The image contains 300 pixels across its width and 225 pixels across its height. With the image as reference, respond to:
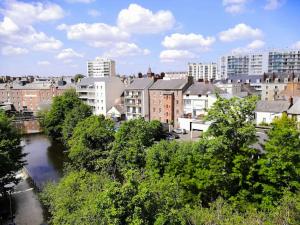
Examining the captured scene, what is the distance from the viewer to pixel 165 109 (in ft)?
231

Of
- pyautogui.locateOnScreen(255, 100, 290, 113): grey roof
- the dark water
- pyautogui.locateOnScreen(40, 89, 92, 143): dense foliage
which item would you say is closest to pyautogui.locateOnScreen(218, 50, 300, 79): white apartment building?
pyautogui.locateOnScreen(255, 100, 290, 113): grey roof

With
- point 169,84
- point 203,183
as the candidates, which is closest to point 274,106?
point 169,84

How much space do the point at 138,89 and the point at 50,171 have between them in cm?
3394

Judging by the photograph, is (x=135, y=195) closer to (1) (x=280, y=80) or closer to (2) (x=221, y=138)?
(2) (x=221, y=138)

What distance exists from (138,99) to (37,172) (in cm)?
3432

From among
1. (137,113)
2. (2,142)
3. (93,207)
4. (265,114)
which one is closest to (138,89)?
(137,113)

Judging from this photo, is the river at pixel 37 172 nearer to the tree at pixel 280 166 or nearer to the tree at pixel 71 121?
the tree at pixel 71 121

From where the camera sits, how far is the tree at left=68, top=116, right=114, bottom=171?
133 feet

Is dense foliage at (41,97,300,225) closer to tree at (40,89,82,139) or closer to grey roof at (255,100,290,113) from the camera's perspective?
grey roof at (255,100,290,113)

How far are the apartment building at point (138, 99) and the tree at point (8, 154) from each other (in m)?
41.2

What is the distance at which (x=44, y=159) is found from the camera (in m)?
56.4

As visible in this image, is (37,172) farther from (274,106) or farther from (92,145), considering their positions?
(274,106)

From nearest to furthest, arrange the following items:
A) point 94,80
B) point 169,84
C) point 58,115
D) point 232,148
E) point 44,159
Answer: point 232,148 < point 44,159 < point 58,115 < point 169,84 < point 94,80

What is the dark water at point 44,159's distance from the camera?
46.2 m
